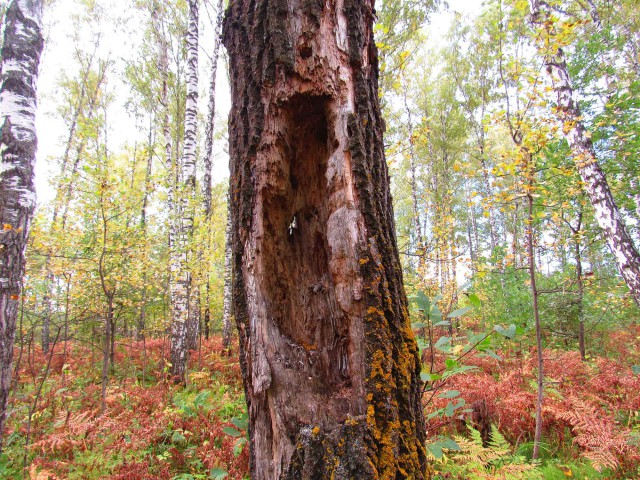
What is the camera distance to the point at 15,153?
10.3 ft

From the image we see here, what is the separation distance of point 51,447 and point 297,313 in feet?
14.5

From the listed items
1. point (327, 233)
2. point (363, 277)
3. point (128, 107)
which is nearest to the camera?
point (363, 277)

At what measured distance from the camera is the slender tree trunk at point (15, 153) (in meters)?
2.95

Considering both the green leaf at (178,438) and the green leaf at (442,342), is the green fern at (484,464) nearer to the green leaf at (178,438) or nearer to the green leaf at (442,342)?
the green leaf at (442,342)

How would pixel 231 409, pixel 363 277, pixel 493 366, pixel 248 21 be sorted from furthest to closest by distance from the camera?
pixel 493 366, pixel 231 409, pixel 248 21, pixel 363 277

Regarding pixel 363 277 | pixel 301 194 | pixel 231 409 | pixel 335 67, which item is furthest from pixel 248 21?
pixel 231 409

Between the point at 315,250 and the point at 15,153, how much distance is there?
362 centimetres

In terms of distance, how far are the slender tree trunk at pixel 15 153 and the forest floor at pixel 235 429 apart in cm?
122

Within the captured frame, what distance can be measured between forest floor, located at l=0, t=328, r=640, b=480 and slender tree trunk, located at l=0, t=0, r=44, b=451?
48.2 inches

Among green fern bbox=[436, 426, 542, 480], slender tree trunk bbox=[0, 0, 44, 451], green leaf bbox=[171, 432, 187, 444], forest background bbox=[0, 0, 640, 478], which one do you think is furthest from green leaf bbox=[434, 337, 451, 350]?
green leaf bbox=[171, 432, 187, 444]

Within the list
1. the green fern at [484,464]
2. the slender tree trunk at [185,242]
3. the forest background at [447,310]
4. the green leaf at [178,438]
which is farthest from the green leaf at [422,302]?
the slender tree trunk at [185,242]

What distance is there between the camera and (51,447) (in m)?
3.71

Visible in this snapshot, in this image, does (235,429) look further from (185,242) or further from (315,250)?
(185,242)

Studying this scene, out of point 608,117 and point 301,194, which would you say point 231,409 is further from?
point 608,117
